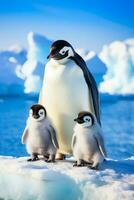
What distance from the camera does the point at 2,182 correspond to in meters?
3.27

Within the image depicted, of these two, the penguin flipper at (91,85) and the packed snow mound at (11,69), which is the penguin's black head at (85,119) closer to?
the penguin flipper at (91,85)

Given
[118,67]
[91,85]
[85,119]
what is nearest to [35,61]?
[118,67]

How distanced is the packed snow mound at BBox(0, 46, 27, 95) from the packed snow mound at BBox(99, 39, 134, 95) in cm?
87

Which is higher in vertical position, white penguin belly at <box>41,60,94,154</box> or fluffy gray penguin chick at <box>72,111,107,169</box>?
white penguin belly at <box>41,60,94,154</box>

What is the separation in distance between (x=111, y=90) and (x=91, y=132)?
3.66 m

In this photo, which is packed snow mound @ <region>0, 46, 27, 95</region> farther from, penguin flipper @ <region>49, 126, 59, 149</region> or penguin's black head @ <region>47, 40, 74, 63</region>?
penguin flipper @ <region>49, 126, 59, 149</region>

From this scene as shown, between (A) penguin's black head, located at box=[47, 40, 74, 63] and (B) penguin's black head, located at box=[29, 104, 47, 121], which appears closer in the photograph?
(B) penguin's black head, located at box=[29, 104, 47, 121]

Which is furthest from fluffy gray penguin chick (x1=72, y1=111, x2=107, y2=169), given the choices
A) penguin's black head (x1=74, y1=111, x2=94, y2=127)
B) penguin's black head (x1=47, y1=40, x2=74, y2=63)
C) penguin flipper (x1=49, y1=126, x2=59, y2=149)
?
penguin's black head (x1=47, y1=40, x2=74, y2=63)

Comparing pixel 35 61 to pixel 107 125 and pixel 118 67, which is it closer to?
pixel 118 67

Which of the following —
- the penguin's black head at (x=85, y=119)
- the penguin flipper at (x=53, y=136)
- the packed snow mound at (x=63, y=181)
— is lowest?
the packed snow mound at (x=63, y=181)

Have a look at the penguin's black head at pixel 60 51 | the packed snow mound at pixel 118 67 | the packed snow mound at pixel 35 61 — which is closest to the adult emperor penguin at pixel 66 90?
the penguin's black head at pixel 60 51

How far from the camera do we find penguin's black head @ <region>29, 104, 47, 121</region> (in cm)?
328

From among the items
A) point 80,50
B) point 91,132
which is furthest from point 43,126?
point 80,50

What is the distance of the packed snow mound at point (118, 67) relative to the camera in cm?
670
